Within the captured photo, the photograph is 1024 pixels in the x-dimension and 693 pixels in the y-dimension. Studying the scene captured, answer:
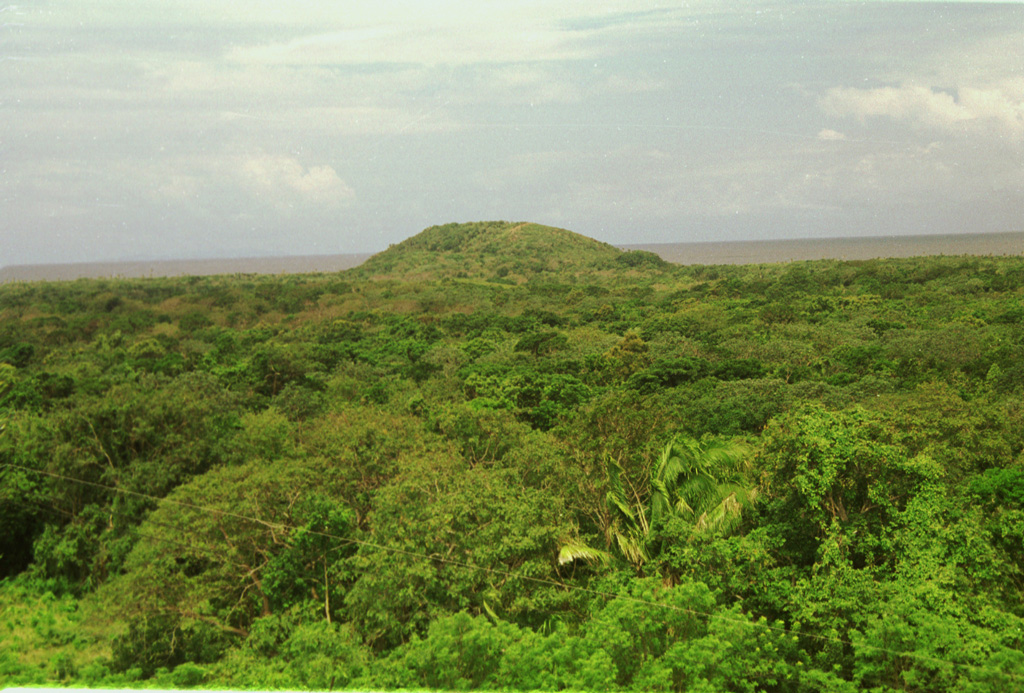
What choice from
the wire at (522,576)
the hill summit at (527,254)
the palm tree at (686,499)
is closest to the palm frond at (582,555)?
the palm tree at (686,499)

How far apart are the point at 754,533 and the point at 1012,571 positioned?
5.80 feet

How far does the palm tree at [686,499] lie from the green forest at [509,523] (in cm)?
3

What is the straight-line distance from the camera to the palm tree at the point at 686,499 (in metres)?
5.45

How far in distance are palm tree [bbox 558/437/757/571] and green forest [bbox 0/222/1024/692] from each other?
3 centimetres

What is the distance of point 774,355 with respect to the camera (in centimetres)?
1077

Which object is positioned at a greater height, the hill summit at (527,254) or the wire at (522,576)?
the hill summit at (527,254)

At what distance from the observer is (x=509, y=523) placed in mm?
6219

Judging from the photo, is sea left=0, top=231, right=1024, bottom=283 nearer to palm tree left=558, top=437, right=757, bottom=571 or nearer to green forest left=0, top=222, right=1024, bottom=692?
green forest left=0, top=222, right=1024, bottom=692

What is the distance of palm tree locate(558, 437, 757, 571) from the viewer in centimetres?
545

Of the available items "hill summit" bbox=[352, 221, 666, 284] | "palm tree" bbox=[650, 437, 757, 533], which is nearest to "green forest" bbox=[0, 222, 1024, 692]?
→ "palm tree" bbox=[650, 437, 757, 533]

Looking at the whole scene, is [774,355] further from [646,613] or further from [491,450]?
[646,613]

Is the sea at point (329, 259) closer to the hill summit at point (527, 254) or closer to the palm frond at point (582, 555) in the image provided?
the palm frond at point (582, 555)

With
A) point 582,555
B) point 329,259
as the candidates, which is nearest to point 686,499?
point 582,555

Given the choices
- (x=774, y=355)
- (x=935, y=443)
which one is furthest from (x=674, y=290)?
(x=935, y=443)
